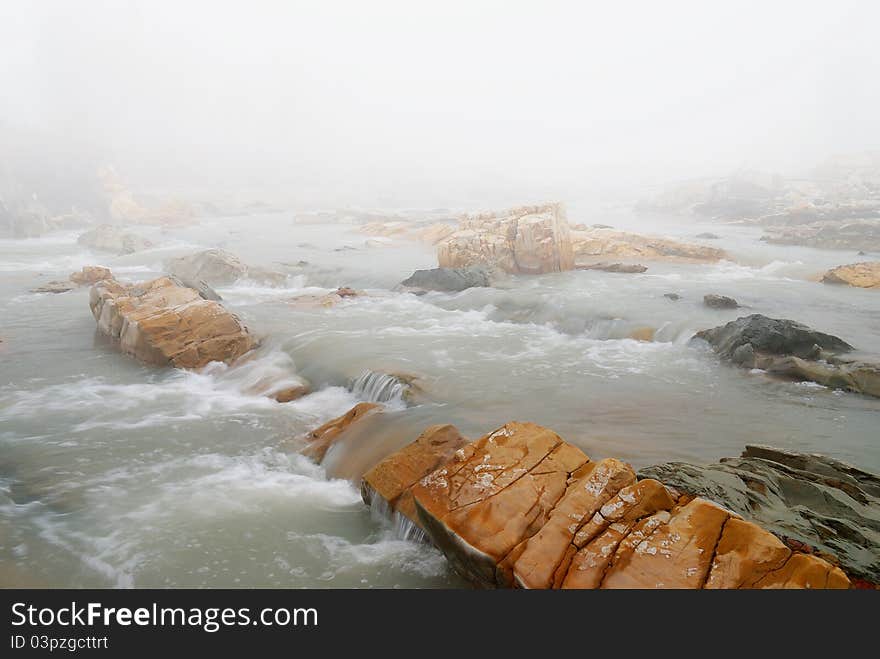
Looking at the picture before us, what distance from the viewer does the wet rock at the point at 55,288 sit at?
2044 centimetres

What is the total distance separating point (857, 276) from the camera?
1955 centimetres

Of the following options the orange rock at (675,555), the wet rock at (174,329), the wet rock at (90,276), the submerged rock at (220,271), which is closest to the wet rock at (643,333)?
the wet rock at (174,329)

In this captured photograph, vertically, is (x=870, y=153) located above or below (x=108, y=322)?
above

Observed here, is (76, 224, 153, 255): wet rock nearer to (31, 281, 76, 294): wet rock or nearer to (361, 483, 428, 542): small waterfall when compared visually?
(31, 281, 76, 294): wet rock

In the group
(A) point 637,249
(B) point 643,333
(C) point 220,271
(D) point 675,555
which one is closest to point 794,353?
(B) point 643,333

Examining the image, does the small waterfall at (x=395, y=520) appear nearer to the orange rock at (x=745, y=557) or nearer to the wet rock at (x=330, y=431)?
the wet rock at (x=330, y=431)

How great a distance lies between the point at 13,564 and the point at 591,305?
50.0 feet

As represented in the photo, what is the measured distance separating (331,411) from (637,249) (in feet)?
70.7

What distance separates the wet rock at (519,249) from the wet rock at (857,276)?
982 centimetres

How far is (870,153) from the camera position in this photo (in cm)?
6875

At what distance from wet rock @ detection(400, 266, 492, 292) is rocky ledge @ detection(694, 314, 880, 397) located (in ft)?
31.0

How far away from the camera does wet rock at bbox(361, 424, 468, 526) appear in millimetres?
6566

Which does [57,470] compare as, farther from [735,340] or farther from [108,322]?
[735,340]
